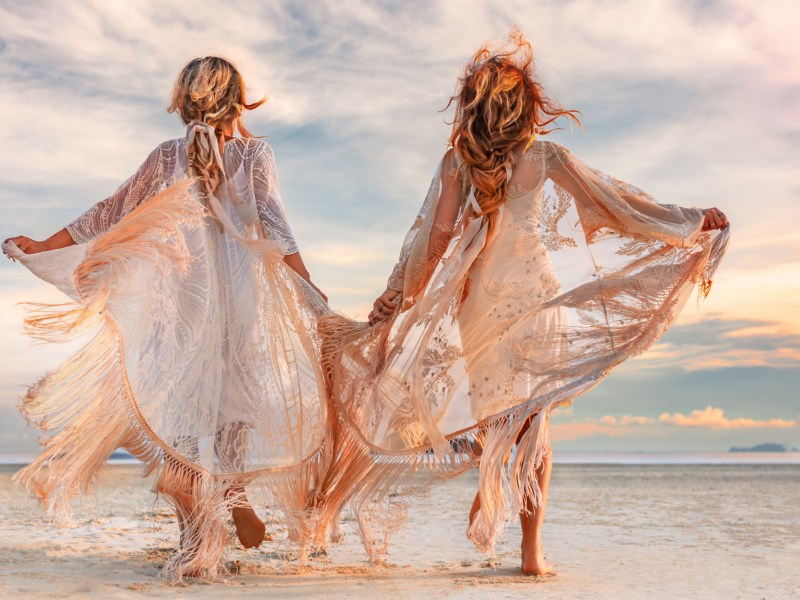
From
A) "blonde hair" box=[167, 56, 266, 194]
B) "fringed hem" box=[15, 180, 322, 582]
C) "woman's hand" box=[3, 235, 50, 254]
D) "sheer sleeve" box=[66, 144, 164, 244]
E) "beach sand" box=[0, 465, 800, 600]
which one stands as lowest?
"beach sand" box=[0, 465, 800, 600]

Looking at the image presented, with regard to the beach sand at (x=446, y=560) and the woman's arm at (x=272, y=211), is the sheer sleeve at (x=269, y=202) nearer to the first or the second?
the woman's arm at (x=272, y=211)

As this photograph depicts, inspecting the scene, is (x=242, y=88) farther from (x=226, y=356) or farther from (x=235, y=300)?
(x=226, y=356)

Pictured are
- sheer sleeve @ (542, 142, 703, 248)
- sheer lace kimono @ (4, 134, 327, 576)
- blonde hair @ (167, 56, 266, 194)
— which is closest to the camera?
sheer lace kimono @ (4, 134, 327, 576)

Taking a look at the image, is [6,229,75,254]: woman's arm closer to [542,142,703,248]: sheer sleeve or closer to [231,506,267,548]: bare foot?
[231,506,267,548]: bare foot

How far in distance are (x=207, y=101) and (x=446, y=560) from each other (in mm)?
2541

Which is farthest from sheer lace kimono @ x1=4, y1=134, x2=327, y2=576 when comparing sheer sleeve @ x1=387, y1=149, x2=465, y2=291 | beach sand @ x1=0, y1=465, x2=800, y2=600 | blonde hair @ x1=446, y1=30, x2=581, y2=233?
blonde hair @ x1=446, y1=30, x2=581, y2=233

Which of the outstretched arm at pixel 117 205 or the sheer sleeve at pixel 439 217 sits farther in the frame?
the outstretched arm at pixel 117 205

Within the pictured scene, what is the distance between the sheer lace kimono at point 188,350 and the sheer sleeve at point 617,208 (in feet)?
4.15

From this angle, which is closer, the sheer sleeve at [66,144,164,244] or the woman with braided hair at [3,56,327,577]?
the woman with braided hair at [3,56,327,577]

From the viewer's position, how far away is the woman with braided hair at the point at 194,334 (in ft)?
11.4

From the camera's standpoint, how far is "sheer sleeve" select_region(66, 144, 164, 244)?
385cm

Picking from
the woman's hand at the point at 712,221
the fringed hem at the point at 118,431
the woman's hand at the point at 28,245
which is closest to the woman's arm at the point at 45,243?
the woman's hand at the point at 28,245

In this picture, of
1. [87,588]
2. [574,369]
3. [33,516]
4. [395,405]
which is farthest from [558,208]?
[33,516]

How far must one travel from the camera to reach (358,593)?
3.19m
